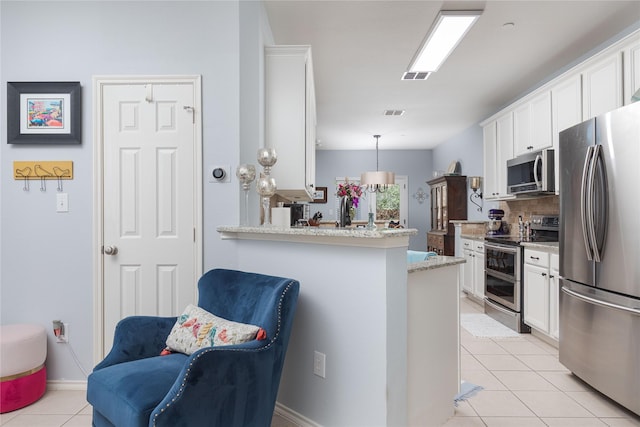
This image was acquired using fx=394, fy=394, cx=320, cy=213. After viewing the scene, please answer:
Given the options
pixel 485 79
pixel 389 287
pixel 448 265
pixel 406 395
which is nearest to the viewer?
pixel 389 287

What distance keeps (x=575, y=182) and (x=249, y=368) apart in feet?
7.93

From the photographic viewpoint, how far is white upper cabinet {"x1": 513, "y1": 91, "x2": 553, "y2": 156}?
404 centimetres

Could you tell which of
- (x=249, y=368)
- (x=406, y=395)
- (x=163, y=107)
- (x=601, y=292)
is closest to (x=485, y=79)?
(x=601, y=292)

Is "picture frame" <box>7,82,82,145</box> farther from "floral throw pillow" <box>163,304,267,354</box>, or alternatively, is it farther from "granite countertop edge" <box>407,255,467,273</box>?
"granite countertop edge" <box>407,255,467,273</box>

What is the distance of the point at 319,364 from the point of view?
78.7 inches

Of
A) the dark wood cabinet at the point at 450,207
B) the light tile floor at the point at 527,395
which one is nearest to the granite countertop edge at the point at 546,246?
the light tile floor at the point at 527,395

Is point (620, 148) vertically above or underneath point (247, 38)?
underneath

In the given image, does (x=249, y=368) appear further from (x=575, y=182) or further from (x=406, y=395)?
(x=575, y=182)

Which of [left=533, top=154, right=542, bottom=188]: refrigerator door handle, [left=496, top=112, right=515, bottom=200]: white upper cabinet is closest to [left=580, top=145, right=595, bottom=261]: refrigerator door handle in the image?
[left=533, top=154, right=542, bottom=188]: refrigerator door handle

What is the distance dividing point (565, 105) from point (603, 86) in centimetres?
52

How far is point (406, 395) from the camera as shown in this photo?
1.87m

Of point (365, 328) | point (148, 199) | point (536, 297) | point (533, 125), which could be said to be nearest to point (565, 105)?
point (533, 125)

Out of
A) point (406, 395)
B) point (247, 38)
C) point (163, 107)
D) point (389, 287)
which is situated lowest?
point (406, 395)

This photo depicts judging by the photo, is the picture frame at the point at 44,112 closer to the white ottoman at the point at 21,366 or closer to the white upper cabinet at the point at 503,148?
the white ottoman at the point at 21,366
